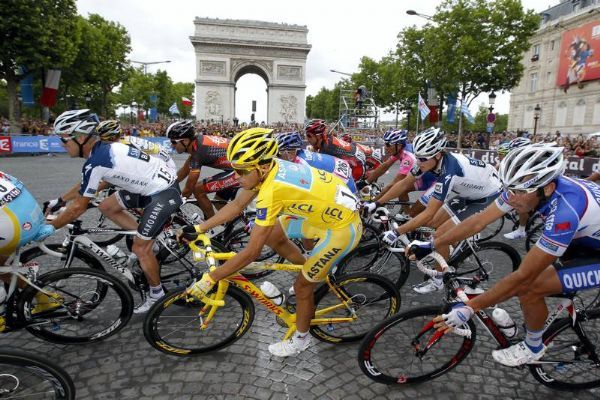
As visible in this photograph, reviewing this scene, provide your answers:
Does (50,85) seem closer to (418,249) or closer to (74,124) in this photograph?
(74,124)

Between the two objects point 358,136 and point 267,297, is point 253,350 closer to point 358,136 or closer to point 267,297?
point 267,297

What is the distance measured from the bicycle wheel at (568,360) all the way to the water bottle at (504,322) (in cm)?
23

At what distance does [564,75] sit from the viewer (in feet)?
154

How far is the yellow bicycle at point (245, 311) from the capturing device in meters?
3.34

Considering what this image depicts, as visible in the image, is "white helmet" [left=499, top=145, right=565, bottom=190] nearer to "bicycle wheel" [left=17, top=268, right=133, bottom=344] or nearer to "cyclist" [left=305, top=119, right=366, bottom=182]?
"bicycle wheel" [left=17, top=268, right=133, bottom=344]

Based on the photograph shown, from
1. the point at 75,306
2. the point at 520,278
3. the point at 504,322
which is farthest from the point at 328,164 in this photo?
the point at 75,306

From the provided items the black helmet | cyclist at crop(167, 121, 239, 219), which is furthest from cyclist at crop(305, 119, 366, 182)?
the black helmet

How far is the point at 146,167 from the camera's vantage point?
425cm

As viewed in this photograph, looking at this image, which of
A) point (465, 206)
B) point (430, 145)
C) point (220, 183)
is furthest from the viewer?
point (220, 183)

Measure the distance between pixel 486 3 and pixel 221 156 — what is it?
25.1 metres

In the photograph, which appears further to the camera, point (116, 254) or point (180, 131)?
point (180, 131)

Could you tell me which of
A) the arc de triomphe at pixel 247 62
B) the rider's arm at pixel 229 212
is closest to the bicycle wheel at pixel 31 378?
the rider's arm at pixel 229 212

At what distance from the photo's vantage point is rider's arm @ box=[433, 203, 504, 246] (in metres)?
3.21

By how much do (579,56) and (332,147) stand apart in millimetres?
50244
